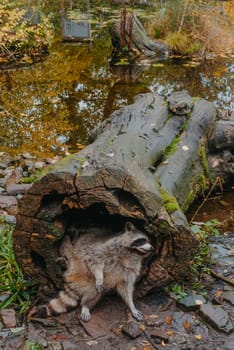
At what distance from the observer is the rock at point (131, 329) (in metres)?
3.58

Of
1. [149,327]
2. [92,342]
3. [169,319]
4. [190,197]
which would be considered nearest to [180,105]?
[190,197]

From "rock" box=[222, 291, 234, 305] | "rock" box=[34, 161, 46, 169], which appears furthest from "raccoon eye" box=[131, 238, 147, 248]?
"rock" box=[34, 161, 46, 169]

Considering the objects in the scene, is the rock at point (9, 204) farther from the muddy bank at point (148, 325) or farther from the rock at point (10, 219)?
the muddy bank at point (148, 325)

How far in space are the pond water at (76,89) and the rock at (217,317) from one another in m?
4.10

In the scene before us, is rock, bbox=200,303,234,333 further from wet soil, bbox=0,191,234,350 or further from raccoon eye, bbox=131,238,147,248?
raccoon eye, bbox=131,238,147,248

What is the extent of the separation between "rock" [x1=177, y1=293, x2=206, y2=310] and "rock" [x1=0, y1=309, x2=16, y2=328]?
4.25 ft

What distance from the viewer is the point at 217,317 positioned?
375cm

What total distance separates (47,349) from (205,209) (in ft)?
9.70

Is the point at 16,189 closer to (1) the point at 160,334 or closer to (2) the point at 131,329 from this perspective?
(2) the point at 131,329

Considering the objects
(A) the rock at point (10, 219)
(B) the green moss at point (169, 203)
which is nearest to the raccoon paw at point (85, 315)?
(B) the green moss at point (169, 203)

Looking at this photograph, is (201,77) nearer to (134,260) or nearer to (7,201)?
(7,201)

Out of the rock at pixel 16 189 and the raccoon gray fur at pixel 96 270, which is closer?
the raccoon gray fur at pixel 96 270

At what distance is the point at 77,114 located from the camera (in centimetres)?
883

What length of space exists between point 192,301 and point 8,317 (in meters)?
1.44
